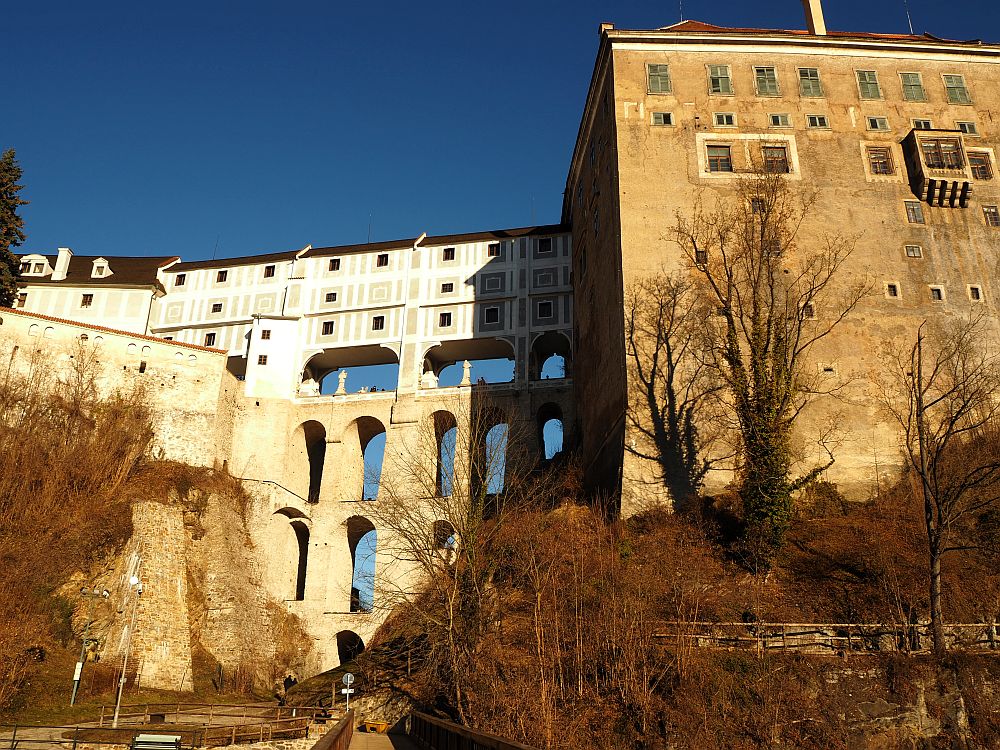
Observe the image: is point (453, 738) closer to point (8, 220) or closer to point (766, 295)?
point (766, 295)

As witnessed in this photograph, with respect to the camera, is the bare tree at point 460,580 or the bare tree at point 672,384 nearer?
the bare tree at point 460,580

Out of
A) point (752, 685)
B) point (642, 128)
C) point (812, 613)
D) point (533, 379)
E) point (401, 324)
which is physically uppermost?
point (642, 128)

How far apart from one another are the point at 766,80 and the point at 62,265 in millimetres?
45810

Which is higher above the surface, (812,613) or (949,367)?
(949,367)

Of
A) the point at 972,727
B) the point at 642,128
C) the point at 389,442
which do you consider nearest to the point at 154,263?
the point at 389,442

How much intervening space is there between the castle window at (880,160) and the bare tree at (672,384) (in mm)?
10782

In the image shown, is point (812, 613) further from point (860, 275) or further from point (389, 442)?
point (389, 442)

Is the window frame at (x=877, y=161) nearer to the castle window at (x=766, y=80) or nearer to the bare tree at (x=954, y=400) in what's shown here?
the castle window at (x=766, y=80)

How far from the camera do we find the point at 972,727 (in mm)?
20375

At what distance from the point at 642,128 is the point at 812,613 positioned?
22918 millimetres

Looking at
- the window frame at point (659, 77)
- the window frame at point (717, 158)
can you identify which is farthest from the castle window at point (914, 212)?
the window frame at point (659, 77)

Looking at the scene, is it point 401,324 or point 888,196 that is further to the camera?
point 401,324

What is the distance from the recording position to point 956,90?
39.2 m

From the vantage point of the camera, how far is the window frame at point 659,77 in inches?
1522
